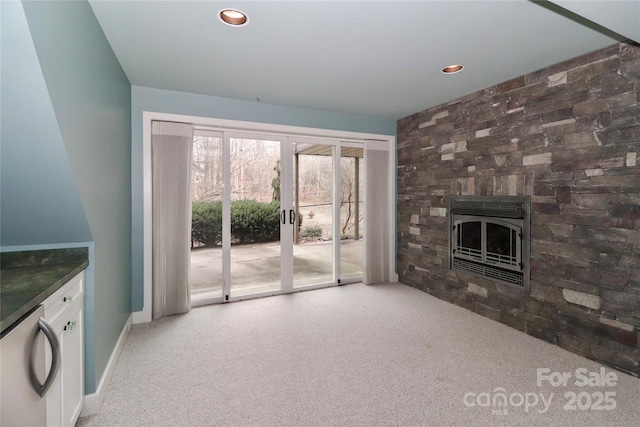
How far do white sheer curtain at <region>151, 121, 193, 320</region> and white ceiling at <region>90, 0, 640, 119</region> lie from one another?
550 mm

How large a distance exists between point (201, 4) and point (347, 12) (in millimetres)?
891

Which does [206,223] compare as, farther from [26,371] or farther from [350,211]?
[26,371]

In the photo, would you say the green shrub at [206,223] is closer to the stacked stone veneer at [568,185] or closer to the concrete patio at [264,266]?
the concrete patio at [264,266]

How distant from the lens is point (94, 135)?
1.84 meters

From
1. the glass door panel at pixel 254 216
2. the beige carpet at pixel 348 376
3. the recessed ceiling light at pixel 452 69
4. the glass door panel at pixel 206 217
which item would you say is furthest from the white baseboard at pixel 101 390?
the recessed ceiling light at pixel 452 69

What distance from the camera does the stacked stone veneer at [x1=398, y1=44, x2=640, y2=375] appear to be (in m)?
2.21

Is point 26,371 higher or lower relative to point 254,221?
lower

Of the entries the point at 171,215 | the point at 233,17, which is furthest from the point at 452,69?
the point at 171,215

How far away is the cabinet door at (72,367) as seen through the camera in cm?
151

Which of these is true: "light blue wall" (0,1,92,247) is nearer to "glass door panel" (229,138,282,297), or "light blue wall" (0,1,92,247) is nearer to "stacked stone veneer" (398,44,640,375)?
"glass door panel" (229,138,282,297)

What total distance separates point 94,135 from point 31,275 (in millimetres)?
857

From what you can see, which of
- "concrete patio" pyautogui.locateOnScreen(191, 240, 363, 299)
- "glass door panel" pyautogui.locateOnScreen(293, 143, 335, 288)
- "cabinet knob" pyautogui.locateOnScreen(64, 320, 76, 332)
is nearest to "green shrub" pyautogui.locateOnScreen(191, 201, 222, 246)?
"concrete patio" pyautogui.locateOnScreen(191, 240, 363, 299)

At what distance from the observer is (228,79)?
293 cm

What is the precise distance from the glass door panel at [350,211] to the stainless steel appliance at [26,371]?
Result: 345cm
